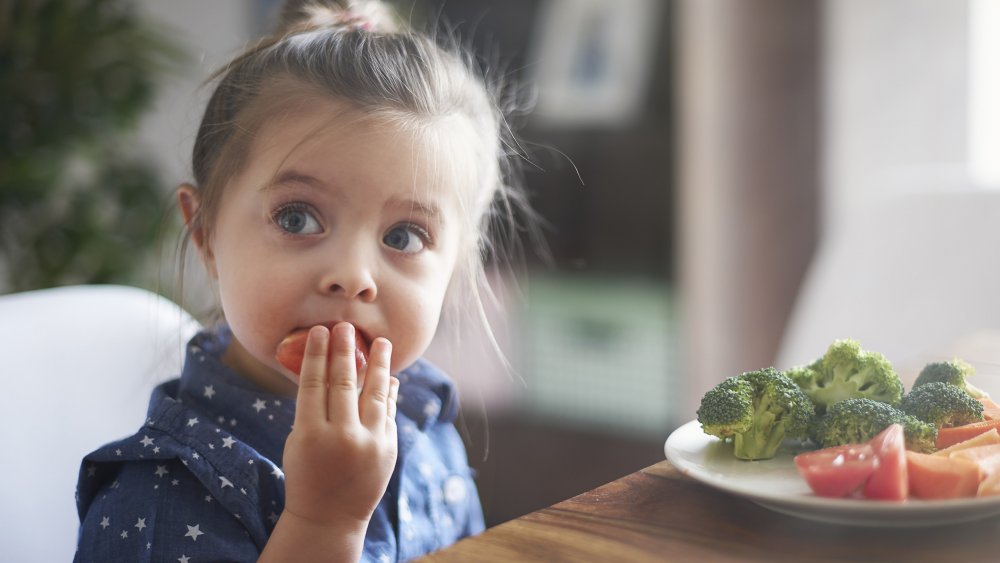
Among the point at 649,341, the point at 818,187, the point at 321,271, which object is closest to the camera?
the point at 321,271

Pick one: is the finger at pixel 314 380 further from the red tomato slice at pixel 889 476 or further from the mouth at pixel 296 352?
the red tomato slice at pixel 889 476

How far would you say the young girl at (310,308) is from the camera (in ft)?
2.79

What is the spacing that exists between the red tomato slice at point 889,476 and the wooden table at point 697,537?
30mm

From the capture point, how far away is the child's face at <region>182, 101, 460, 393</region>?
0.96m

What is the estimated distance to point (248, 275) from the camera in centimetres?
98

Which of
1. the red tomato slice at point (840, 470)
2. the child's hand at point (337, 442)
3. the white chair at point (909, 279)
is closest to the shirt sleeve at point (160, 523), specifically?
the child's hand at point (337, 442)

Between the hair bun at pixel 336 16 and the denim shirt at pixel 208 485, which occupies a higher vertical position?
the hair bun at pixel 336 16

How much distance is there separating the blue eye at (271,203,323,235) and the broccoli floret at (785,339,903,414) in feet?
1.54

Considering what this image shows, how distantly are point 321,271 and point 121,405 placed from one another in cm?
40

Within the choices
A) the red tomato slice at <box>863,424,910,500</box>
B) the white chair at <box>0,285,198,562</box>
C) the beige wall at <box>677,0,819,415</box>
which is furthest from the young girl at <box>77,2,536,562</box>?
the beige wall at <box>677,0,819,415</box>

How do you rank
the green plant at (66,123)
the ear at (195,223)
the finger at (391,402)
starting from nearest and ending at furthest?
the finger at (391,402) < the ear at (195,223) < the green plant at (66,123)

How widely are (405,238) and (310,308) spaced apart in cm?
13

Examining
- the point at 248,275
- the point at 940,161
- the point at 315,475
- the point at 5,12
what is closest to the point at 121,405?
the point at 248,275

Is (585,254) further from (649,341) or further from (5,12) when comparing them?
(5,12)
